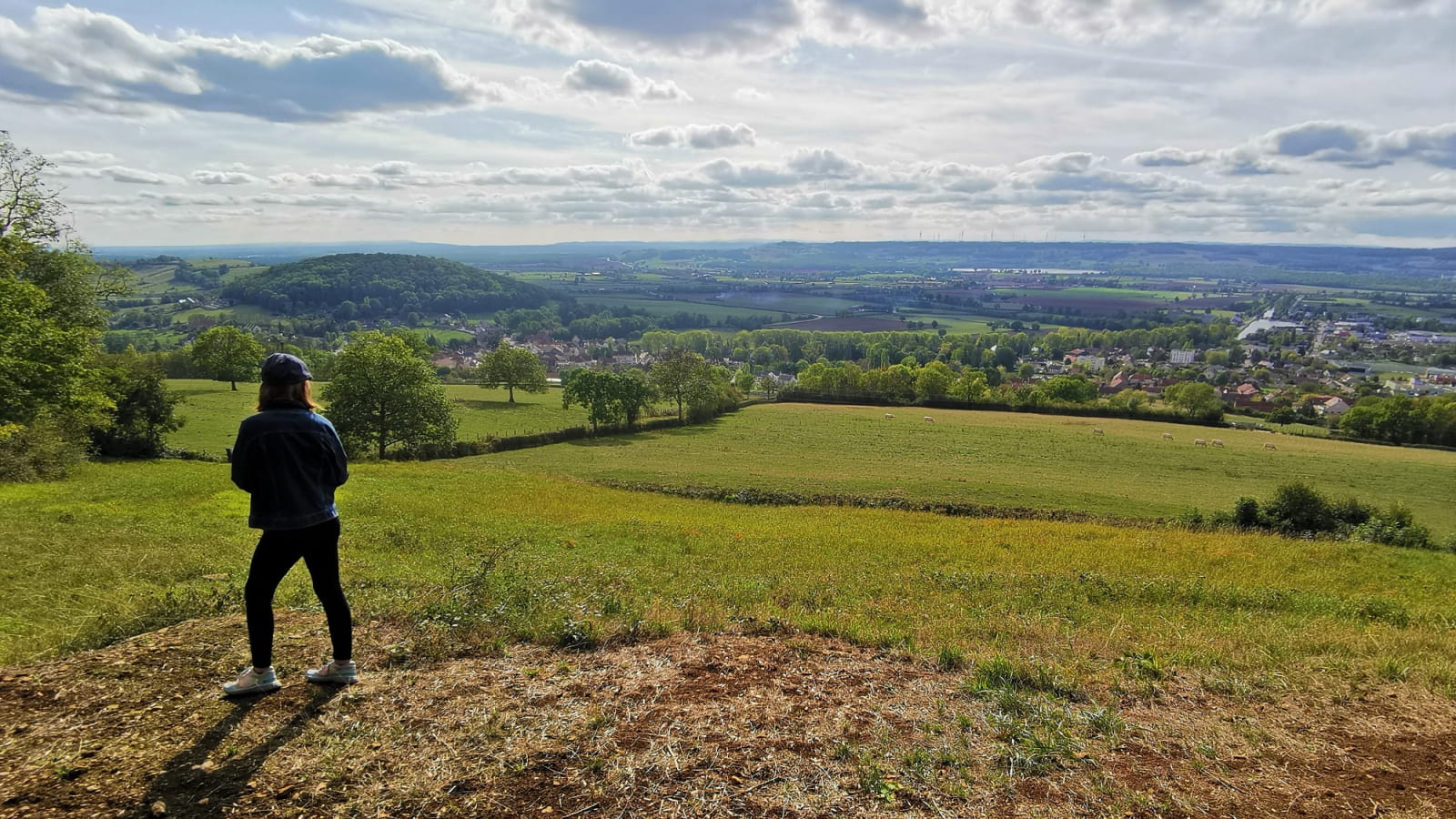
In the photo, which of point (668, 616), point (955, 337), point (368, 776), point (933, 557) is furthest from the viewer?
point (955, 337)

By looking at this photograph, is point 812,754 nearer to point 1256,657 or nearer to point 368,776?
point 368,776

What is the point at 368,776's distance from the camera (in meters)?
4.74

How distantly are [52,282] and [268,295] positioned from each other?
186878 mm

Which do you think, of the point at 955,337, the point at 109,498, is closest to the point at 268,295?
the point at 955,337

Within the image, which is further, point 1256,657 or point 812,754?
point 1256,657

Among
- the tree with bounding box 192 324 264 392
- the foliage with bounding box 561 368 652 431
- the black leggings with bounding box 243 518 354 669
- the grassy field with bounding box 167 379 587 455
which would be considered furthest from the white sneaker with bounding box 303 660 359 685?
the tree with bounding box 192 324 264 392

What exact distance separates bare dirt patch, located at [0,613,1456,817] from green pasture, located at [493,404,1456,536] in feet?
93.4

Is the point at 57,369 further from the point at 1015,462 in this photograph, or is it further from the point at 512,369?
the point at 512,369

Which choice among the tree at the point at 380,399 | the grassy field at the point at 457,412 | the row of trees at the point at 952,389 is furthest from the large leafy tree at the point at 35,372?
the row of trees at the point at 952,389

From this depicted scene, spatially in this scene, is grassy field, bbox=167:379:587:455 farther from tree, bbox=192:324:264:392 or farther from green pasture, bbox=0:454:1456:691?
green pasture, bbox=0:454:1456:691

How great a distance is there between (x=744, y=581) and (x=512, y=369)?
76.3m

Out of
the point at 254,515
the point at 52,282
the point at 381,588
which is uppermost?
the point at 52,282

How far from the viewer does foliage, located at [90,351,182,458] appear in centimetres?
3052

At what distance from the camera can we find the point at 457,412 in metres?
69.9
